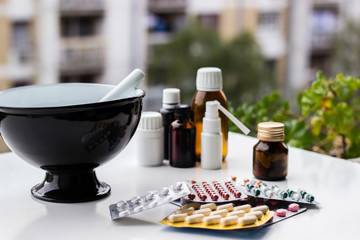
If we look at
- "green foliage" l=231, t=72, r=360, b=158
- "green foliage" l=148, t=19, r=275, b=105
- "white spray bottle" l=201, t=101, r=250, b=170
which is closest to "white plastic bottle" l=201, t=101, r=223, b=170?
"white spray bottle" l=201, t=101, r=250, b=170

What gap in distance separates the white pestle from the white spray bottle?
0.45ft

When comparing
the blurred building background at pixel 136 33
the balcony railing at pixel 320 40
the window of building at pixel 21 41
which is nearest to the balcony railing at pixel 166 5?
the blurred building background at pixel 136 33

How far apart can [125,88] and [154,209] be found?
0.21 m

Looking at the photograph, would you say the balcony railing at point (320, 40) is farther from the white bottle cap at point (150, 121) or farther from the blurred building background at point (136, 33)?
the white bottle cap at point (150, 121)

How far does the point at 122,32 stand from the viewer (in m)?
4.98

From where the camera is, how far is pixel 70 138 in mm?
751

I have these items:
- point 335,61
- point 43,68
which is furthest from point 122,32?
point 335,61

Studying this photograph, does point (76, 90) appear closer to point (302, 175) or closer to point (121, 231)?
point (121, 231)

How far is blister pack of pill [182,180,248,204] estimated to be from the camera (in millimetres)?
775

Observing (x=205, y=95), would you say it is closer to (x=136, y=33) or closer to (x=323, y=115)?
(x=323, y=115)

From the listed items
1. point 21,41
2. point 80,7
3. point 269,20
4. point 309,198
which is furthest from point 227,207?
point 269,20

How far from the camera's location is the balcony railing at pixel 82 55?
4.74 m

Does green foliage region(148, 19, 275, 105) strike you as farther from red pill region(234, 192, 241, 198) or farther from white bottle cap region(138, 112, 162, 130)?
red pill region(234, 192, 241, 198)

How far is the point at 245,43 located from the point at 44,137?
16.9 feet
